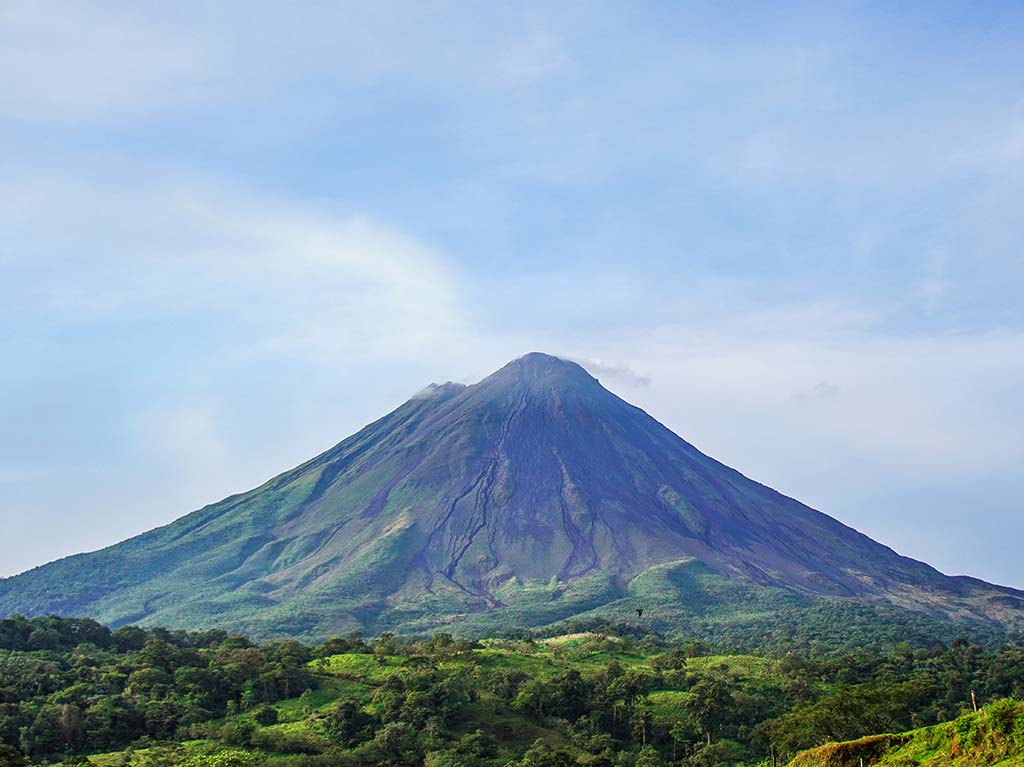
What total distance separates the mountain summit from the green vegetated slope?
7335 centimetres

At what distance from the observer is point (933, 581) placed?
135m

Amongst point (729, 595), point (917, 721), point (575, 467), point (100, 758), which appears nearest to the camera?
point (100, 758)

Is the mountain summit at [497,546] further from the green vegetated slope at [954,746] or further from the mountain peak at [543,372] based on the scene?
the green vegetated slope at [954,746]

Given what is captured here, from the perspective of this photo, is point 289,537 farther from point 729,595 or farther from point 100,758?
point 100,758

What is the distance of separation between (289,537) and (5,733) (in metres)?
100.0

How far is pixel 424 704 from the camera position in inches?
1631

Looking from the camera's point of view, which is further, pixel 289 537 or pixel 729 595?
pixel 289 537

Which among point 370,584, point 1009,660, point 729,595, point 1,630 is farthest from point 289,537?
point 1009,660

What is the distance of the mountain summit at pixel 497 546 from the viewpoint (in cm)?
10869

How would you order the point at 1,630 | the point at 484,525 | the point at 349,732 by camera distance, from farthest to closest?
the point at 484,525, the point at 1,630, the point at 349,732

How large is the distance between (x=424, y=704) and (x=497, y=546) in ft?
287

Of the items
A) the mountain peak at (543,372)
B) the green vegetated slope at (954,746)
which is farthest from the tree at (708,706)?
the mountain peak at (543,372)

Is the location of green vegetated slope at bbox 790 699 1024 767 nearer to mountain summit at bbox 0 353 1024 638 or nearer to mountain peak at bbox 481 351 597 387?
mountain summit at bbox 0 353 1024 638

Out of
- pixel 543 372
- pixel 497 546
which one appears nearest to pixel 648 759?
pixel 497 546
